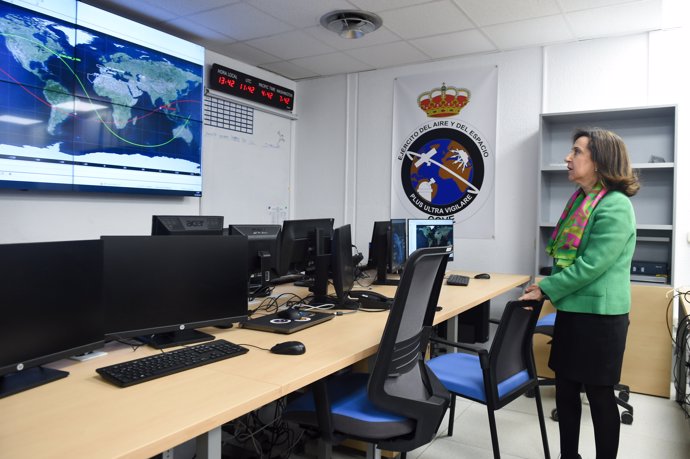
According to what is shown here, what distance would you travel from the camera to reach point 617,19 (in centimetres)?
360

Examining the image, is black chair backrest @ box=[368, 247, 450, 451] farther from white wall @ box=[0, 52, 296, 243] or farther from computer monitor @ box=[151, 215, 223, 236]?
white wall @ box=[0, 52, 296, 243]

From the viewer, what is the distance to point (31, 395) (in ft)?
4.11

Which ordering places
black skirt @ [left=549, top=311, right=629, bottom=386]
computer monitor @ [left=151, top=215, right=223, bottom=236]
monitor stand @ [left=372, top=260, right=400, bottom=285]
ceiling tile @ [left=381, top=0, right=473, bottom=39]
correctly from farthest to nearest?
ceiling tile @ [left=381, top=0, right=473, bottom=39]
monitor stand @ [left=372, top=260, right=400, bottom=285]
computer monitor @ [left=151, top=215, right=223, bottom=236]
black skirt @ [left=549, top=311, right=629, bottom=386]

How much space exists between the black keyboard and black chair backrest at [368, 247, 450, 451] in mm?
464

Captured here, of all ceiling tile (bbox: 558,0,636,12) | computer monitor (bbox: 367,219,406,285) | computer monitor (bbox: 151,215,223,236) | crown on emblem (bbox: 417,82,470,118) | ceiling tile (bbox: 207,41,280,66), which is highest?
ceiling tile (bbox: 207,41,280,66)

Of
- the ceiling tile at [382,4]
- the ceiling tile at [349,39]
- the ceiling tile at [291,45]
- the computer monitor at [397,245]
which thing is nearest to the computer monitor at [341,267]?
the computer monitor at [397,245]

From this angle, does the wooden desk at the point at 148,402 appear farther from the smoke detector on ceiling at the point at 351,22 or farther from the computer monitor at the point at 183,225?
the smoke detector on ceiling at the point at 351,22

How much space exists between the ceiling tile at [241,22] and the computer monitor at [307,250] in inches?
74.8

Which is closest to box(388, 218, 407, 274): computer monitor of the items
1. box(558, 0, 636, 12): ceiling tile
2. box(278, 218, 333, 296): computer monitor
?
box(278, 218, 333, 296): computer monitor

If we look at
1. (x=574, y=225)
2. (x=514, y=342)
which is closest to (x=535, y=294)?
(x=514, y=342)

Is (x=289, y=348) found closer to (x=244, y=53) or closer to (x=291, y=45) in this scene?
(x=291, y=45)

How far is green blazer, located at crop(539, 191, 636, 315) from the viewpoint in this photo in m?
1.98

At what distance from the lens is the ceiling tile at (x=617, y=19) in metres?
3.41

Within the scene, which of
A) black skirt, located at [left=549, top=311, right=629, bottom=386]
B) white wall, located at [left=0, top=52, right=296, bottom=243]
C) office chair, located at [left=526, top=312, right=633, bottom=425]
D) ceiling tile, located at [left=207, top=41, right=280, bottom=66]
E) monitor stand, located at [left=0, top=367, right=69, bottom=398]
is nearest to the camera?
monitor stand, located at [left=0, top=367, right=69, bottom=398]
